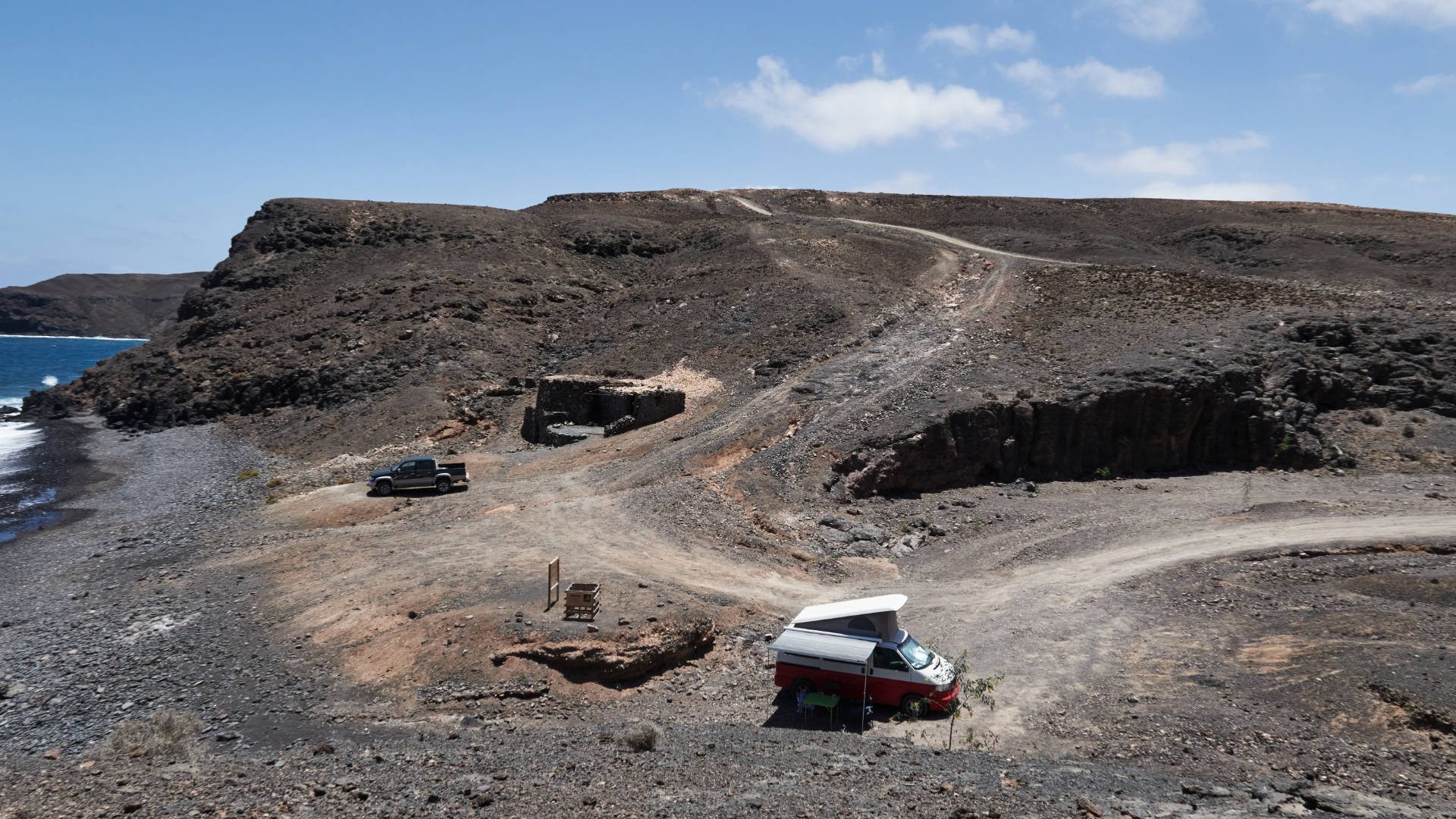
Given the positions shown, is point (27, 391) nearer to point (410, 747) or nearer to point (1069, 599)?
point (410, 747)

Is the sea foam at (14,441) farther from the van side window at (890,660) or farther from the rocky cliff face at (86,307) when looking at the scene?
the rocky cliff face at (86,307)

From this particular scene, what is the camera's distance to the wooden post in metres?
18.4

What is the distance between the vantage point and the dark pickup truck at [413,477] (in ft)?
95.8

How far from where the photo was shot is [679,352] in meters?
44.3

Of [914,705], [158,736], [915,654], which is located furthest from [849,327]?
[158,736]

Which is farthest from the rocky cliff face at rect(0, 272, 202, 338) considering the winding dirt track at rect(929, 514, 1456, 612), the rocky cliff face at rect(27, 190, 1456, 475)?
the winding dirt track at rect(929, 514, 1456, 612)

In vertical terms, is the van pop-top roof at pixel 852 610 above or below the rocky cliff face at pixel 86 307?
below

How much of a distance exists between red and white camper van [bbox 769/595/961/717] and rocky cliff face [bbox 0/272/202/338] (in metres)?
176

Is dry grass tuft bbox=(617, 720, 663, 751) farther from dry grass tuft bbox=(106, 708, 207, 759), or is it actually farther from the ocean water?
the ocean water

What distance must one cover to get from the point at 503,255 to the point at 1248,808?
57424 mm

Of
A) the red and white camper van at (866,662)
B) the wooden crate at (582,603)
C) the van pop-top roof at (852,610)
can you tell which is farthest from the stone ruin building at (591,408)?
the red and white camper van at (866,662)

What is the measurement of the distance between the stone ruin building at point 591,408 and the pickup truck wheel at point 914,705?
22841mm

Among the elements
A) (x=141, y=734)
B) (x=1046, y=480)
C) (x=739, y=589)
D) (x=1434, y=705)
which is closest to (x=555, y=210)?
(x=1046, y=480)

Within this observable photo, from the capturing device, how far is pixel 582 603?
17.9 metres
